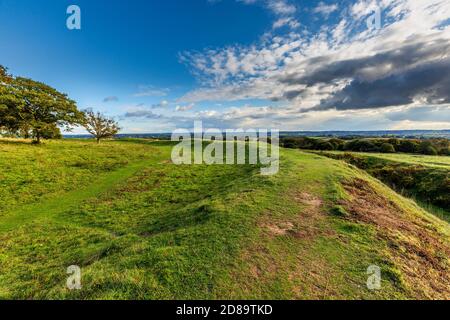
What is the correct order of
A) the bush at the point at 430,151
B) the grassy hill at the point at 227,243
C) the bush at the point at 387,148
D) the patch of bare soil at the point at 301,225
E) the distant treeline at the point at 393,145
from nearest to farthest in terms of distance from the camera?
the grassy hill at the point at 227,243 → the patch of bare soil at the point at 301,225 → the bush at the point at 430,151 → the distant treeline at the point at 393,145 → the bush at the point at 387,148

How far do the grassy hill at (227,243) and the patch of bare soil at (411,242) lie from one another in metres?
0.05

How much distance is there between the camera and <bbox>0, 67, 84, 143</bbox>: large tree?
31538mm

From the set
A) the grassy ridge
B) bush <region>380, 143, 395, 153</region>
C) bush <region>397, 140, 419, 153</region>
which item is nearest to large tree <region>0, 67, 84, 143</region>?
the grassy ridge

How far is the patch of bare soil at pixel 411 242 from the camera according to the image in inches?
232

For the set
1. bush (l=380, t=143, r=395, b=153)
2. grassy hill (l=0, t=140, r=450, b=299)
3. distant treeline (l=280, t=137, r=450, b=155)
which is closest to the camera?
grassy hill (l=0, t=140, r=450, b=299)

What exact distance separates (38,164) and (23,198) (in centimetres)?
882

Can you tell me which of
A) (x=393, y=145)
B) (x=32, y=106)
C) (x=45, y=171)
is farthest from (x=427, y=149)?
(x=32, y=106)

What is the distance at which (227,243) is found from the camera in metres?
7.34

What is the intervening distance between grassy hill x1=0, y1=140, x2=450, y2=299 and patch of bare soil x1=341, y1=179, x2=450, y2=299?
47mm

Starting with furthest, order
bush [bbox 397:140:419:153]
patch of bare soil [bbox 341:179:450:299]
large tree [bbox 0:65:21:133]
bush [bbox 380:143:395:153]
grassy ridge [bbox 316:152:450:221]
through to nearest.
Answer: bush [bbox 380:143:395:153] < bush [bbox 397:140:419:153] < large tree [bbox 0:65:21:133] < grassy ridge [bbox 316:152:450:221] < patch of bare soil [bbox 341:179:450:299]

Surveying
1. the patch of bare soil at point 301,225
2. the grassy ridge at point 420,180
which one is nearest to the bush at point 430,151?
the grassy ridge at point 420,180

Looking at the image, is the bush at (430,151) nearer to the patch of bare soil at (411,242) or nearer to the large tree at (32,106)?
the patch of bare soil at (411,242)

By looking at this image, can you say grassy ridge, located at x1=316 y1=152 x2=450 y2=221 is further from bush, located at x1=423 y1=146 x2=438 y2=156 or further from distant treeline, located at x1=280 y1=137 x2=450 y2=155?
distant treeline, located at x1=280 y1=137 x2=450 y2=155

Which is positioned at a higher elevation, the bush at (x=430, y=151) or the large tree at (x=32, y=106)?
the large tree at (x=32, y=106)
